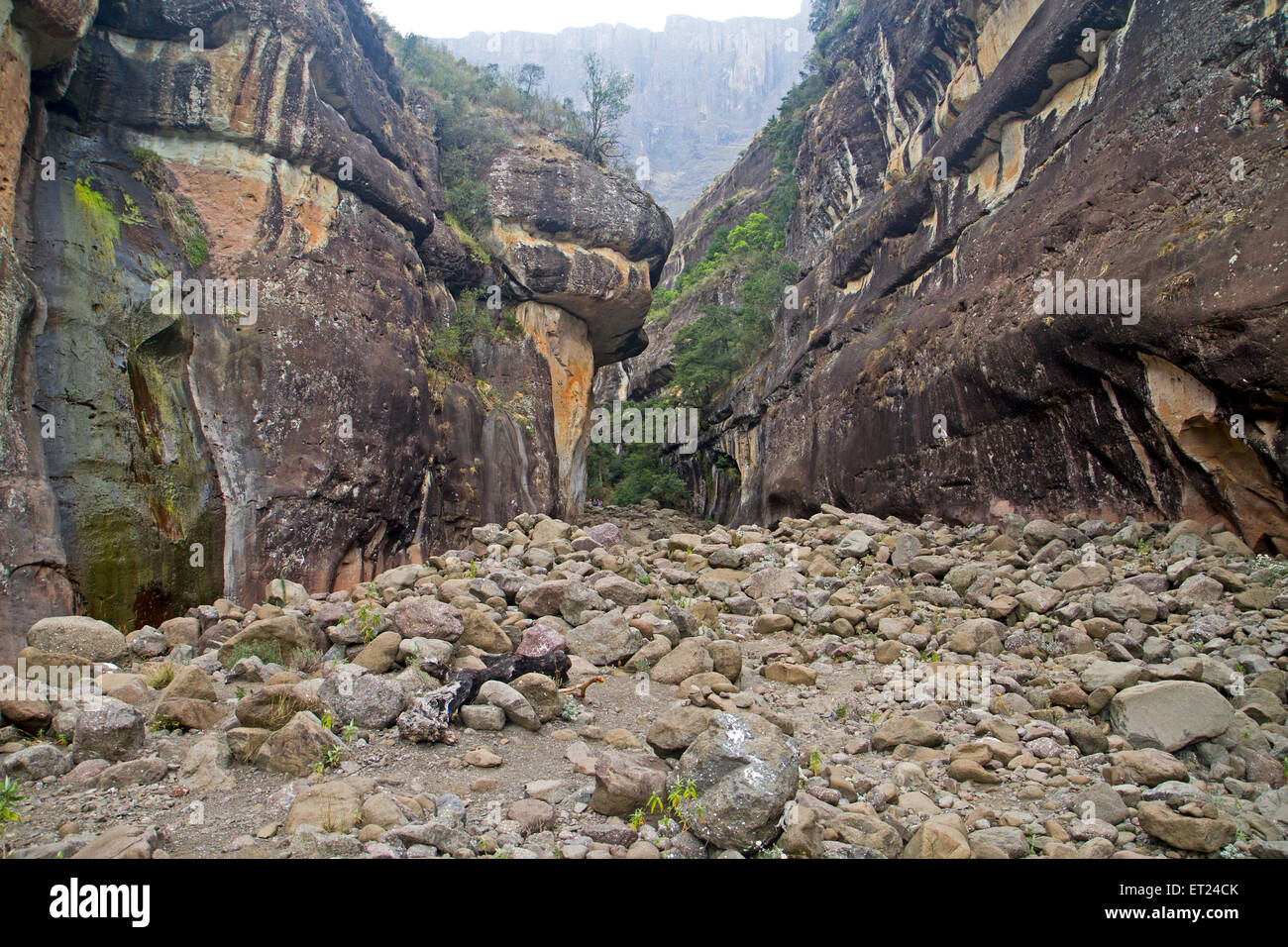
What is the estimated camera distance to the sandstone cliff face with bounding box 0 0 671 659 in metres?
7.53

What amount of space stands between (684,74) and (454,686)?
454 feet

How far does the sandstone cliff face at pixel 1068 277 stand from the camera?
736cm

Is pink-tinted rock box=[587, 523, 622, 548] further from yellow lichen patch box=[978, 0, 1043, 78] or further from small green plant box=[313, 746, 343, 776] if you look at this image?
yellow lichen patch box=[978, 0, 1043, 78]

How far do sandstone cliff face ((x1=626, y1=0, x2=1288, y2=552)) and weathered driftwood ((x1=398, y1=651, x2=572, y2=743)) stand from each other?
697cm

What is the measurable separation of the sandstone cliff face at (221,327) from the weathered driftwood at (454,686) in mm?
4344

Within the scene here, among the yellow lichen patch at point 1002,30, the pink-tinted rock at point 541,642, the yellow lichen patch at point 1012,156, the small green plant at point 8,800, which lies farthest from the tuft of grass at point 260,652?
the yellow lichen patch at point 1002,30

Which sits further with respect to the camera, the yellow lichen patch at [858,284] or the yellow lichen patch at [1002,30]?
the yellow lichen patch at [858,284]

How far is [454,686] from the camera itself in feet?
16.1

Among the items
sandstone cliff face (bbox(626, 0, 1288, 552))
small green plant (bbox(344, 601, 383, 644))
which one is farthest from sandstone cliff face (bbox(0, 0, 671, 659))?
sandstone cliff face (bbox(626, 0, 1288, 552))

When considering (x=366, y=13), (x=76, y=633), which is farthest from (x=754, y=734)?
(x=366, y=13)

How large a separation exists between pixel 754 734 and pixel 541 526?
8303 millimetres

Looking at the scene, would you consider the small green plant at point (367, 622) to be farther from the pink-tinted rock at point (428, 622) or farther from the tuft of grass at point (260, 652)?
the tuft of grass at point (260, 652)

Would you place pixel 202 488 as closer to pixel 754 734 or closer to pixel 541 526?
pixel 541 526

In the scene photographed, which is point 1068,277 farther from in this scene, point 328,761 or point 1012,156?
point 328,761
